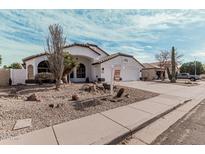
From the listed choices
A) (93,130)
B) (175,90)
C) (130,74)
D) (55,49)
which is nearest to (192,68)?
(130,74)

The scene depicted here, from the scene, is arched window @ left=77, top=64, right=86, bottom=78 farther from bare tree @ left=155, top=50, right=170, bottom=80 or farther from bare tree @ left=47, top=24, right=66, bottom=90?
bare tree @ left=155, top=50, right=170, bottom=80

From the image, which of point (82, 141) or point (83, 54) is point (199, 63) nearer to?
point (83, 54)

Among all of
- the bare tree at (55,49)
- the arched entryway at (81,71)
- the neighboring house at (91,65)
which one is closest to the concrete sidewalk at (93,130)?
the bare tree at (55,49)

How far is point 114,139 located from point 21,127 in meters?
2.77

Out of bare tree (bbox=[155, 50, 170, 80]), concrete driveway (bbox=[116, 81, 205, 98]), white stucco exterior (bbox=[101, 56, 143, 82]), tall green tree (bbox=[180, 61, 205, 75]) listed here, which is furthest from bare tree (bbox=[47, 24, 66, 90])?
tall green tree (bbox=[180, 61, 205, 75])

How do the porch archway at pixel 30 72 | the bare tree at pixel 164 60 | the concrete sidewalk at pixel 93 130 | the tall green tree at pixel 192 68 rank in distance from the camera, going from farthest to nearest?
the tall green tree at pixel 192 68 → the bare tree at pixel 164 60 → the porch archway at pixel 30 72 → the concrete sidewalk at pixel 93 130

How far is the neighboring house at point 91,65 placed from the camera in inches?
894

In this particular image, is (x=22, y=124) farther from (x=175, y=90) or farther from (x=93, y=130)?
(x=175, y=90)

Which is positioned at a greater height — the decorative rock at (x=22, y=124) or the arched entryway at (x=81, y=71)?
the arched entryway at (x=81, y=71)

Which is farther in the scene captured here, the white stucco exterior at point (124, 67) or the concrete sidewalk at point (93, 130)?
the white stucco exterior at point (124, 67)

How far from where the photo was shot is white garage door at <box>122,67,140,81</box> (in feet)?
94.4

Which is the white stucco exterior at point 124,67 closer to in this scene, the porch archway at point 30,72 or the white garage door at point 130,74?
the white garage door at point 130,74

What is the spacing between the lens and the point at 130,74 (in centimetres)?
2947

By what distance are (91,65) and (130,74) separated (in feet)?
21.3
